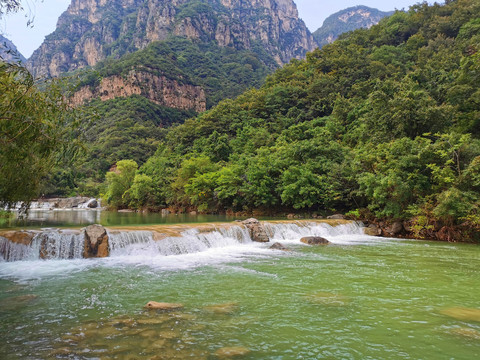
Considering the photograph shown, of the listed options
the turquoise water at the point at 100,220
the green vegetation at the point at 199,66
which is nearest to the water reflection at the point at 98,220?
the turquoise water at the point at 100,220

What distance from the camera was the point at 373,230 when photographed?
21844mm

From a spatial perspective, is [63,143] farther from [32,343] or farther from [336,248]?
[336,248]

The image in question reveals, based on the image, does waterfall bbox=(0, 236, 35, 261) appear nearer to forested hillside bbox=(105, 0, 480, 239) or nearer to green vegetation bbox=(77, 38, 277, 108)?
forested hillside bbox=(105, 0, 480, 239)

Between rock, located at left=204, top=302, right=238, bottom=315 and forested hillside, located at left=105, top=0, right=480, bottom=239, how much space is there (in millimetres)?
14594

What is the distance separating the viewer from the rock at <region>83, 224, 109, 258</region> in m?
13.2

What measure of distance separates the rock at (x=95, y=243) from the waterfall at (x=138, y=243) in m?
0.19

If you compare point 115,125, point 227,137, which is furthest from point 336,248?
point 115,125

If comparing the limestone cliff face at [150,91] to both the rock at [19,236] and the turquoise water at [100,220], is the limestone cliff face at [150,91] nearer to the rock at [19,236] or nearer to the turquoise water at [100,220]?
the turquoise water at [100,220]

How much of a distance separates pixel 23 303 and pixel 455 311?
32.3 feet

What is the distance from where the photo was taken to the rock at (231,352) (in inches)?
187

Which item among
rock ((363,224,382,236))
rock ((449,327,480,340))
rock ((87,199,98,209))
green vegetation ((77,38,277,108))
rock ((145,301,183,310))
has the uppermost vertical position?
green vegetation ((77,38,277,108))

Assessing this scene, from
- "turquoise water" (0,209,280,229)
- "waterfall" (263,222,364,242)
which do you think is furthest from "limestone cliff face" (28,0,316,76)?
"waterfall" (263,222,364,242)

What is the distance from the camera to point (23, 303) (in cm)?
733

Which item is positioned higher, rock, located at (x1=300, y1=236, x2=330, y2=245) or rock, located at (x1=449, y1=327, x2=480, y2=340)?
rock, located at (x1=300, y1=236, x2=330, y2=245)
